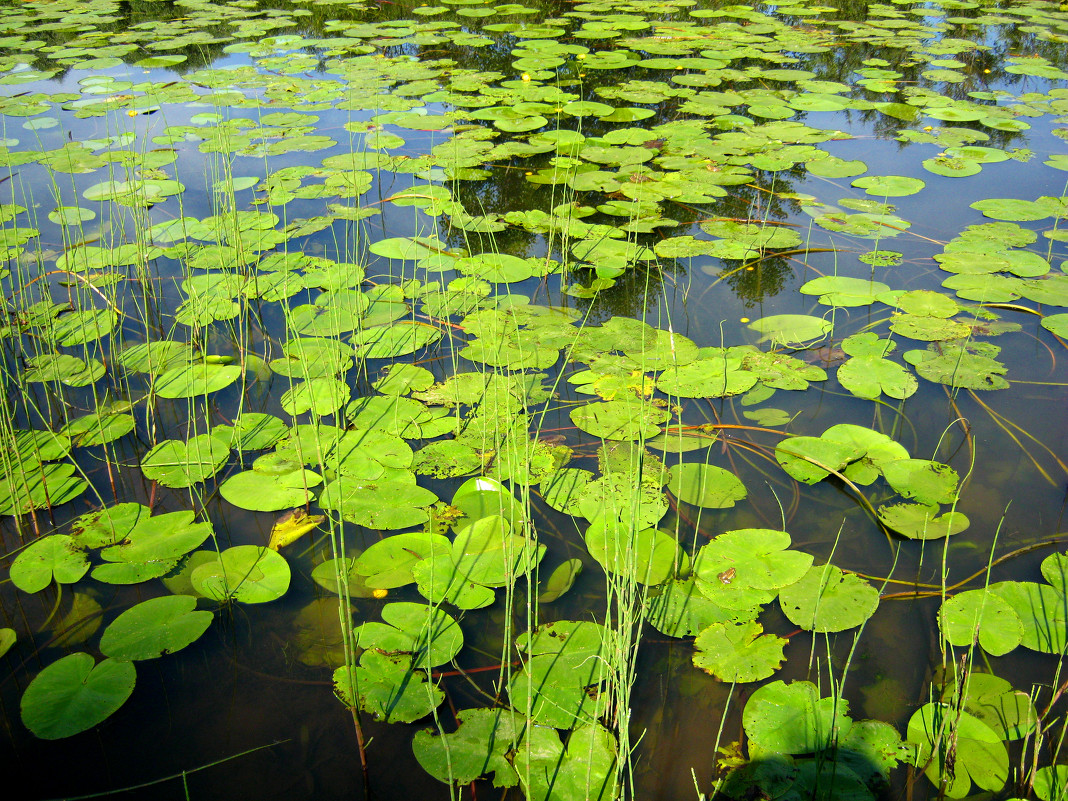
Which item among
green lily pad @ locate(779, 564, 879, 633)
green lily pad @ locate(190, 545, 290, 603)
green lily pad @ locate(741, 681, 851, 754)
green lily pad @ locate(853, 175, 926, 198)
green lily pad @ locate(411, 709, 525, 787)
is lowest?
green lily pad @ locate(411, 709, 525, 787)

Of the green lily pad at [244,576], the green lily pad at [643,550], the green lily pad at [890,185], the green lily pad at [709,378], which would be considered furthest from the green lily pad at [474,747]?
the green lily pad at [890,185]

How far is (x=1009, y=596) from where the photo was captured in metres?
1.51

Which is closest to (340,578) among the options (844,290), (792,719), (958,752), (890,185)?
(792,719)

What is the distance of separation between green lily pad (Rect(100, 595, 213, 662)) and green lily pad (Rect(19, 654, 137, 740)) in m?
0.03

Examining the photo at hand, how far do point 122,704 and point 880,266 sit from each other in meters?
3.07

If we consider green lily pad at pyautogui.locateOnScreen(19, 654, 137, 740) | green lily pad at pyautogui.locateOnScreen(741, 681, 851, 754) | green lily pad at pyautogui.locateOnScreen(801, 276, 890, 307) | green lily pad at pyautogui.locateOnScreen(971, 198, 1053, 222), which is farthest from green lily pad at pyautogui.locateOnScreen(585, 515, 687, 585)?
green lily pad at pyautogui.locateOnScreen(971, 198, 1053, 222)

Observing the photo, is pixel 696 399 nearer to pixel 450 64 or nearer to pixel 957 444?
pixel 957 444

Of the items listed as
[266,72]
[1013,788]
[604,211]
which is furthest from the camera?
[266,72]

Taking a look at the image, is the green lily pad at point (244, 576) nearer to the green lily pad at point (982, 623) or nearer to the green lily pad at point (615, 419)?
the green lily pad at point (615, 419)

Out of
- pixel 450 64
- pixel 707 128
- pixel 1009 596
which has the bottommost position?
pixel 1009 596

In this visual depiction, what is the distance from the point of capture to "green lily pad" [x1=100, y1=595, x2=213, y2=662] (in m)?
1.44

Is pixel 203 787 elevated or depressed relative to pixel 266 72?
depressed

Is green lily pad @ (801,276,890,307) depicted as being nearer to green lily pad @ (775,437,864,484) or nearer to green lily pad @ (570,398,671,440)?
green lily pad @ (775,437,864,484)

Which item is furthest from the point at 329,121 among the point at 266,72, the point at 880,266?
the point at 880,266
